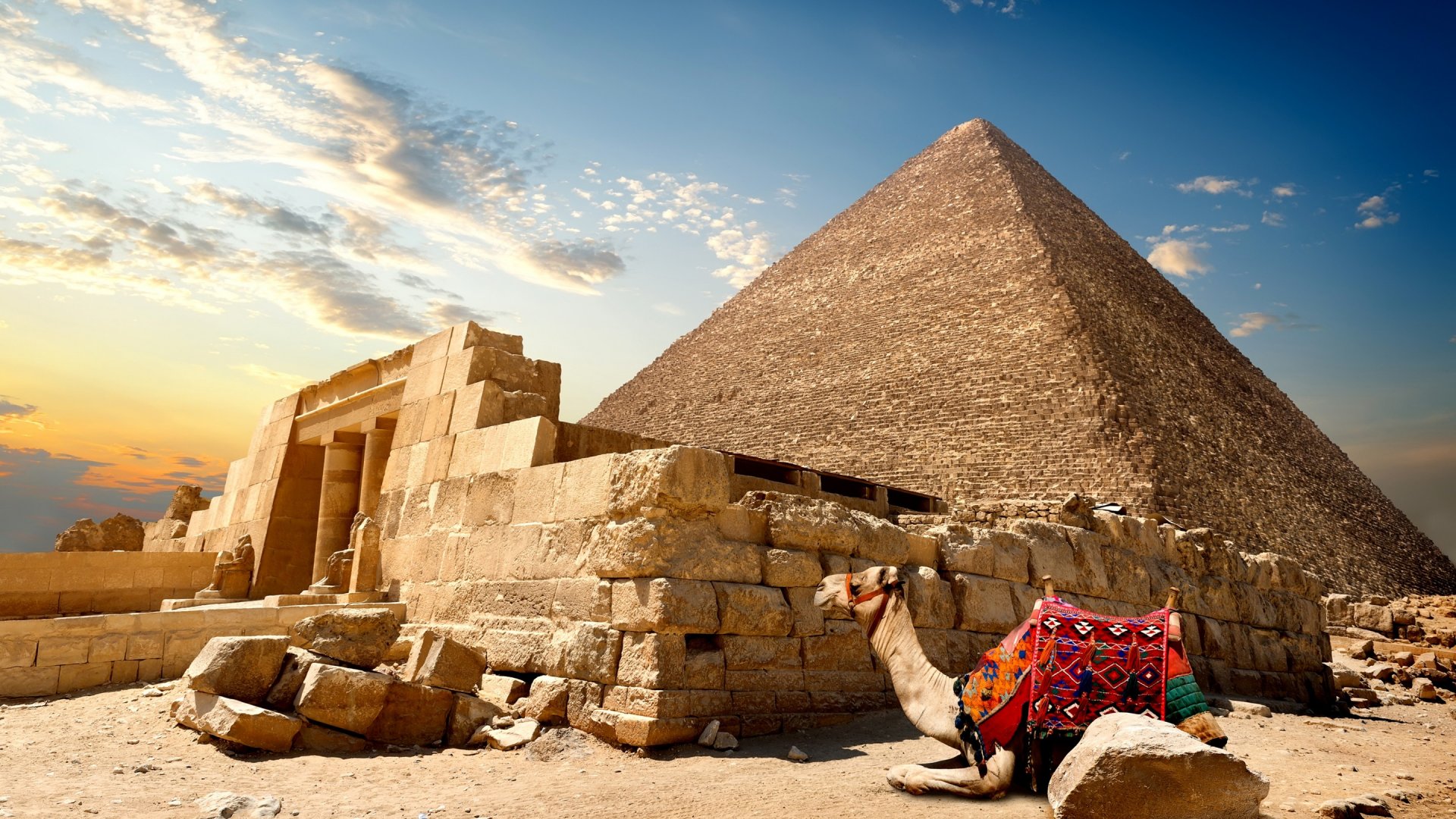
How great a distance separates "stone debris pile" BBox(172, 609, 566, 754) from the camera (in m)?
4.33

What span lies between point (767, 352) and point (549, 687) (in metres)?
64.0

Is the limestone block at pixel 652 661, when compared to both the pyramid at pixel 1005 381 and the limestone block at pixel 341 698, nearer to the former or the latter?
the limestone block at pixel 341 698

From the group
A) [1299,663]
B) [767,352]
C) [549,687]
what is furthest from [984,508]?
[767,352]

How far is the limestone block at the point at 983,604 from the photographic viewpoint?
6152 millimetres

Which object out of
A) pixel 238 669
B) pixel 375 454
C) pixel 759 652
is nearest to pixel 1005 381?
pixel 375 454

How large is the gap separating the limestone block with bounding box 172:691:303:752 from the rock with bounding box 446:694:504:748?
0.66m

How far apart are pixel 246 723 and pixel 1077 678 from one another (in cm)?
341

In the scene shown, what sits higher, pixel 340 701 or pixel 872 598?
pixel 872 598

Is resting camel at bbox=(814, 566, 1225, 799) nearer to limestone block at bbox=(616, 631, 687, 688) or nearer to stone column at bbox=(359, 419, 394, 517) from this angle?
limestone block at bbox=(616, 631, 687, 688)

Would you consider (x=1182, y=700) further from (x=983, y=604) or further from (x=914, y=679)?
(x=983, y=604)

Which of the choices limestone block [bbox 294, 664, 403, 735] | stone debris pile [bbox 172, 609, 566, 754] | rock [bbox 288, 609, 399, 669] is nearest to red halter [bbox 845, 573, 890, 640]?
stone debris pile [bbox 172, 609, 566, 754]

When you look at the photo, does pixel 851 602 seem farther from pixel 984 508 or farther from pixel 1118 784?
pixel 984 508

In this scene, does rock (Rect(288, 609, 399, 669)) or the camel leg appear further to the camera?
rock (Rect(288, 609, 399, 669))

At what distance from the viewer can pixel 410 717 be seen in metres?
4.57
